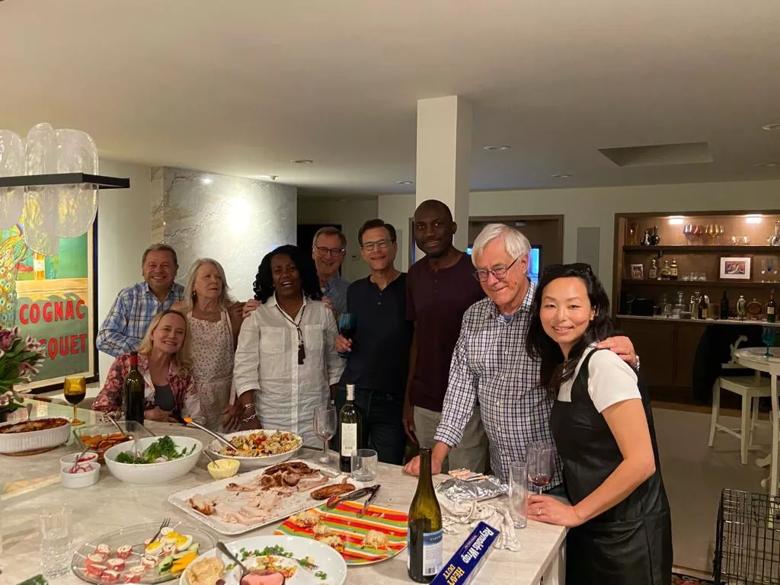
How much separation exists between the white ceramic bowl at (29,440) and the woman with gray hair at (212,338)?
0.76m

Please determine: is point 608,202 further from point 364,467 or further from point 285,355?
point 364,467

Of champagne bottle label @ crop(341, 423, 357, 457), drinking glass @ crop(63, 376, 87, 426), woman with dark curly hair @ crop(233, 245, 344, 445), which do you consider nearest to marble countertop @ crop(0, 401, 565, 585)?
champagne bottle label @ crop(341, 423, 357, 457)

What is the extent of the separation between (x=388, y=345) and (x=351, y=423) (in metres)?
0.93

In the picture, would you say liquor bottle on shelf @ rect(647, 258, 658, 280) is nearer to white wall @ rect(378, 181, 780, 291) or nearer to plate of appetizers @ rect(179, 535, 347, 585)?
white wall @ rect(378, 181, 780, 291)

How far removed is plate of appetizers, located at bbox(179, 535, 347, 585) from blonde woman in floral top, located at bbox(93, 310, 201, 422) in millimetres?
1261

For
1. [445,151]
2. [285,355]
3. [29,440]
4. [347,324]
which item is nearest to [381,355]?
[347,324]

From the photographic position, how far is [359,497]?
157cm

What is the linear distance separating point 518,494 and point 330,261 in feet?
6.80

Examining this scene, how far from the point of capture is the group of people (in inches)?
60.8

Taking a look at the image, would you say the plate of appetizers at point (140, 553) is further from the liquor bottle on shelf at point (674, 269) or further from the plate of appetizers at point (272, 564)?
the liquor bottle on shelf at point (674, 269)

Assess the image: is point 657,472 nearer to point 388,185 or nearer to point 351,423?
point 351,423

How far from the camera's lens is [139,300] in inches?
140

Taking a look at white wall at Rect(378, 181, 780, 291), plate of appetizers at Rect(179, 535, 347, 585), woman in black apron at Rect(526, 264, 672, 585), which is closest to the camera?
plate of appetizers at Rect(179, 535, 347, 585)

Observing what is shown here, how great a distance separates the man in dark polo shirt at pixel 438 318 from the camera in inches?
97.3
